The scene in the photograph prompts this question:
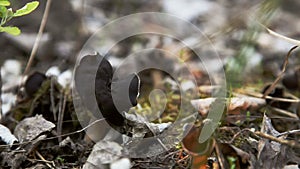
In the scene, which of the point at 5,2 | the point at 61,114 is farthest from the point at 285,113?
the point at 5,2

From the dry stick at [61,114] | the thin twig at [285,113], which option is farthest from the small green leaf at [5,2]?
the thin twig at [285,113]

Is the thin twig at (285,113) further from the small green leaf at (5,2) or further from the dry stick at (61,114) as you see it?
the small green leaf at (5,2)

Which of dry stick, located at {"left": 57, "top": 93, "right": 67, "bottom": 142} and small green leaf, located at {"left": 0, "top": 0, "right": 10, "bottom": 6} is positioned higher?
small green leaf, located at {"left": 0, "top": 0, "right": 10, "bottom": 6}

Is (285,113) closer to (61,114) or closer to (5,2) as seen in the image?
(61,114)

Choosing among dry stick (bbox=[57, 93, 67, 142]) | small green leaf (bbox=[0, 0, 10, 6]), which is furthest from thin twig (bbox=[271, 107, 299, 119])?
small green leaf (bbox=[0, 0, 10, 6])

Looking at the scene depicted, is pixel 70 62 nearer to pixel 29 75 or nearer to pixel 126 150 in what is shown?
pixel 29 75

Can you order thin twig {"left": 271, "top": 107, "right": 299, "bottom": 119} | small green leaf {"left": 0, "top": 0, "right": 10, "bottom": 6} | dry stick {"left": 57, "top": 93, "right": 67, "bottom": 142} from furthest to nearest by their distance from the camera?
thin twig {"left": 271, "top": 107, "right": 299, "bottom": 119}
dry stick {"left": 57, "top": 93, "right": 67, "bottom": 142}
small green leaf {"left": 0, "top": 0, "right": 10, "bottom": 6}

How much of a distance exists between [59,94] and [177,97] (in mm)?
557

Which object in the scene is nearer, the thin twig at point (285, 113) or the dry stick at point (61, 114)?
the dry stick at point (61, 114)

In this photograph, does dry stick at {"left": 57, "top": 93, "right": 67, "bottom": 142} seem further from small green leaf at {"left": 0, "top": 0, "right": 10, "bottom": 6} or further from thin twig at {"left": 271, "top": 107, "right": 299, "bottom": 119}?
thin twig at {"left": 271, "top": 107, "right": 299, "bottom": 119}

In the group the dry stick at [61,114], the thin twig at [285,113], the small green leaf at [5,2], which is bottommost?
the thin twig at [285,113]

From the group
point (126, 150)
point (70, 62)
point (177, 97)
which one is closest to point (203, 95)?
point (177, 97)

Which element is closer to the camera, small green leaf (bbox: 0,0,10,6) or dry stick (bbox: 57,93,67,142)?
small green leaf (bbox: 0,0,10,6)

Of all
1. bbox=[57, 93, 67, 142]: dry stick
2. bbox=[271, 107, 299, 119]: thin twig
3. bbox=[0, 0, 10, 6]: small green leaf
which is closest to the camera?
bbox=[0, 0, 10, 6]: small green leaf
